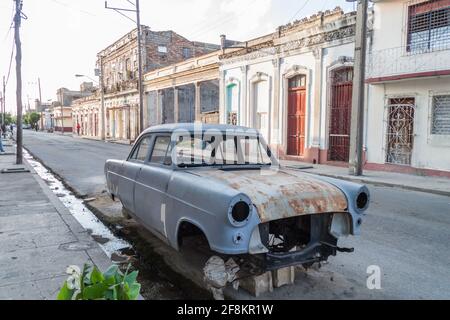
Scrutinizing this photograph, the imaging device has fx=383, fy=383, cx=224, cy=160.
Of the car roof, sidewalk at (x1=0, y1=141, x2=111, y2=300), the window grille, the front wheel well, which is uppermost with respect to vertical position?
the window grille

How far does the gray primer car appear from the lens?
317 centimetres

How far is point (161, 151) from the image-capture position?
466 cm

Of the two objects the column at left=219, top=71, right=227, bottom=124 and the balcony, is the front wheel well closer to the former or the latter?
the balcony

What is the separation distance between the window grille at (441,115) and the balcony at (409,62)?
924 mm

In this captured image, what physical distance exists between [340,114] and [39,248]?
12821 millimetres

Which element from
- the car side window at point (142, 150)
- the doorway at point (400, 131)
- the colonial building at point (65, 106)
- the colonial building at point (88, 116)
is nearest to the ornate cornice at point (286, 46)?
the doorway at point (400, 131)

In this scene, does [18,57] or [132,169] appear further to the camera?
[18,57]

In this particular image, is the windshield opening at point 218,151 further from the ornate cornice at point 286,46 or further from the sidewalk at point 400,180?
the ornate cornice at point 286,46

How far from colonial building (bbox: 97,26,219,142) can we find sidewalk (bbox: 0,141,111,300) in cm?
2824

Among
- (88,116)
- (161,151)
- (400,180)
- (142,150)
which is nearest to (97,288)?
(161,151)

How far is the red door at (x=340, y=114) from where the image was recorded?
48.9 ft

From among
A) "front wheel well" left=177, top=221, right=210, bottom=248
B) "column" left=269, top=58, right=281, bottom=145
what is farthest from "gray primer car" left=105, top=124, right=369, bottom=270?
"column" left=269, top=58, right=281, bottom=145

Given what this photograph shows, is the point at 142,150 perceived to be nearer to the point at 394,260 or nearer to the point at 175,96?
the point at 394,260
